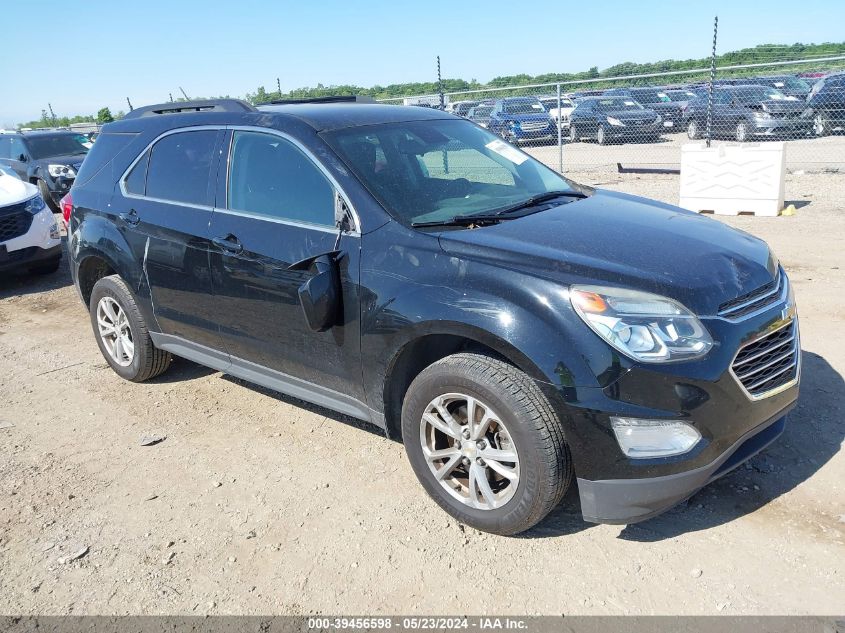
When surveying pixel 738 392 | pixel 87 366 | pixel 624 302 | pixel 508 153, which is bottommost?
pixel 87 366

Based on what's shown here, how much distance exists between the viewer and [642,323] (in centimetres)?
270

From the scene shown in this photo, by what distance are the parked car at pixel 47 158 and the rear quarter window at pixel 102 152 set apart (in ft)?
31.4

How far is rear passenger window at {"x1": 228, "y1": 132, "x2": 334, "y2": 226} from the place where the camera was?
3.60 meters

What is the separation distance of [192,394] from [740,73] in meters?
29.1

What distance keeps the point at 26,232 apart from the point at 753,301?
7.98 meters

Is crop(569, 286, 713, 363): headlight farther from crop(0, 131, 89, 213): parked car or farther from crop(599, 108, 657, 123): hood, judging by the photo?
crop(599, 108, 657, 123): hood

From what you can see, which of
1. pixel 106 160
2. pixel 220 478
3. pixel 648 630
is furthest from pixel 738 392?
pixel 106 160

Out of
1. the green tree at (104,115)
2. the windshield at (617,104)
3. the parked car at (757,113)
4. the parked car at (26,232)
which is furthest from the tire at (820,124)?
the green tree at (104,115)

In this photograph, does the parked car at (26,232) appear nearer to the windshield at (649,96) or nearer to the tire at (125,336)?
the tire at (125,336)

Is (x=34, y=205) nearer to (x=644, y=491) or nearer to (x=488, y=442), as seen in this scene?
(x=488, y=442)

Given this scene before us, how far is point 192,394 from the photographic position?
16.3 ft

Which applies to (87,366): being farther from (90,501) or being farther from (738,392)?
(738,392)

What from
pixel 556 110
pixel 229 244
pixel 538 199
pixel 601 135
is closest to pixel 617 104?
pixel 601 135

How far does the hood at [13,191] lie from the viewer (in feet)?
26.9
